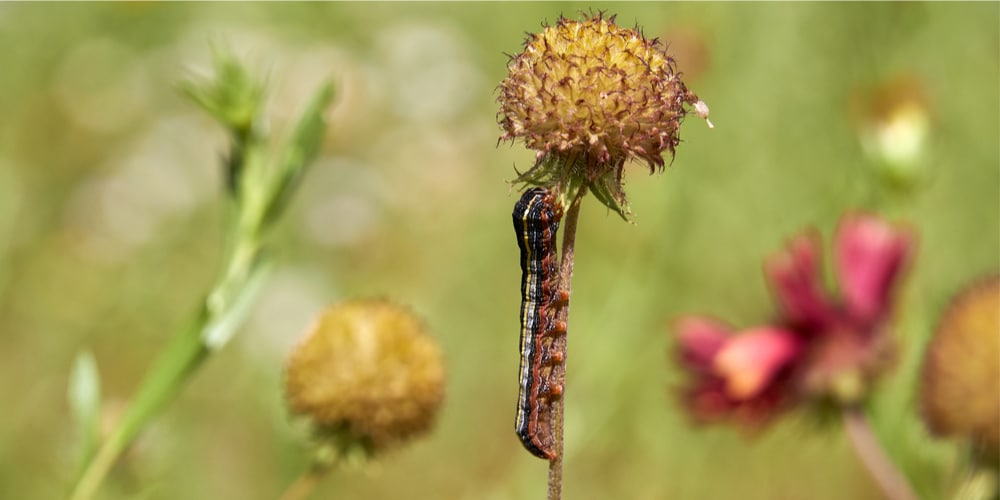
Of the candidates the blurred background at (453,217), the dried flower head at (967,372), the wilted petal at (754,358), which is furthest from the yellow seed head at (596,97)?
the blurred background at (453,217)

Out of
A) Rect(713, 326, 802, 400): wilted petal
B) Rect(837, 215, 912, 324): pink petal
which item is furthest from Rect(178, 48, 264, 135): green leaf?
Rect(837, 215, 912, 324): pink petal

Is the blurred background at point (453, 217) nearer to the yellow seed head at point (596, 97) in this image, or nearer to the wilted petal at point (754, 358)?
the wilted petal at point (754, 358)

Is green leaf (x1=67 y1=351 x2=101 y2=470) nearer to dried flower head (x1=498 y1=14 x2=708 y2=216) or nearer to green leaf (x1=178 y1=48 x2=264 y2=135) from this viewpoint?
green leaf (x1=178 y1=48 x2=264 y2=135)

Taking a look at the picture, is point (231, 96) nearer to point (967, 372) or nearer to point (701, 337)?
point (701, 337)

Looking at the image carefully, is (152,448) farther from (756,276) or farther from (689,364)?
(756,276)

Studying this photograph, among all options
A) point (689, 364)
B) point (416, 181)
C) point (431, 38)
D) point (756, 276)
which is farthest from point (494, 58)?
point (689, 364)
